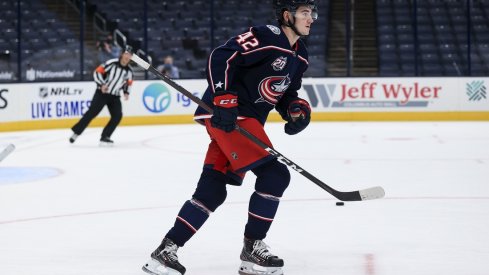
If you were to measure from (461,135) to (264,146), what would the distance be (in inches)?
329

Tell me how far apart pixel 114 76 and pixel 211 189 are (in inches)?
273

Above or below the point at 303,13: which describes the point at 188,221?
below

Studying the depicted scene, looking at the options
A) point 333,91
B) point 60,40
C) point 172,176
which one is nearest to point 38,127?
point 60,40

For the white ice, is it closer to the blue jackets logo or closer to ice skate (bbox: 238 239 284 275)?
ice skate (bbox: 238 239 284 275)

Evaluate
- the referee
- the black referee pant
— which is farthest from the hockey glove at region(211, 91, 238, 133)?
the black referee pant

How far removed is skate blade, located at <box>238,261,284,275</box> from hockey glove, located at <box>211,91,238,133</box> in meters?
0.64

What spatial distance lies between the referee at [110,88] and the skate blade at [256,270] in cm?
662

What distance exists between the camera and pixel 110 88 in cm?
1068

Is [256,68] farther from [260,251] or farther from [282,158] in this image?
[260,251]

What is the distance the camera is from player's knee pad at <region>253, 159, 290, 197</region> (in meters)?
3.83

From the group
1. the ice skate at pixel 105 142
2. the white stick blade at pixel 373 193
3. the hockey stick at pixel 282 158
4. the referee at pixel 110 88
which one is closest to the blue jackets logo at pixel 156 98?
the referee at pixel 110 88

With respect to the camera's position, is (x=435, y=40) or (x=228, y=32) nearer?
(x=435, y=40)

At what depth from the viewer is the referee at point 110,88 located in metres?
10.5

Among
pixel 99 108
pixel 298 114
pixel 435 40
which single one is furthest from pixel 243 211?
pixel 435 40
